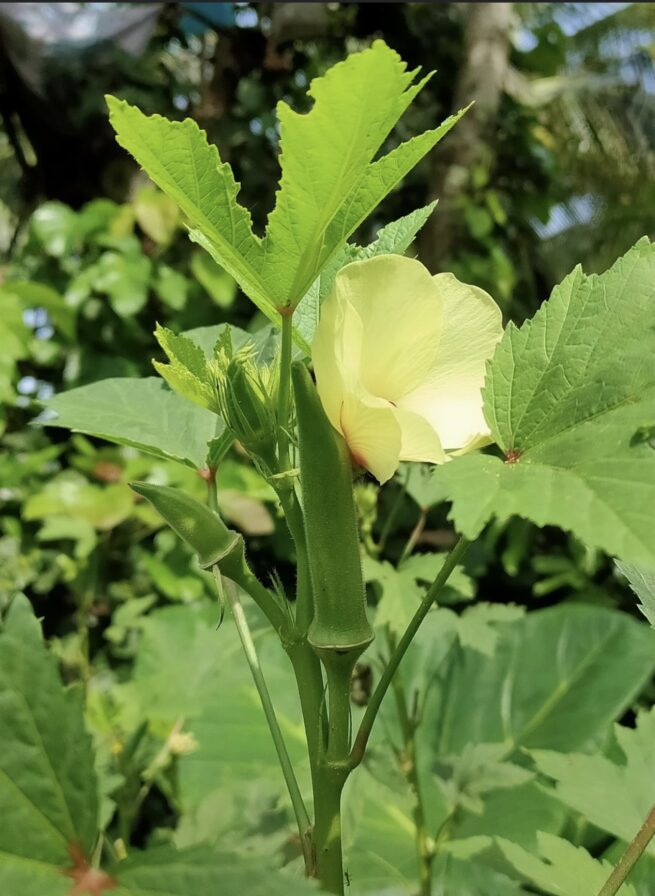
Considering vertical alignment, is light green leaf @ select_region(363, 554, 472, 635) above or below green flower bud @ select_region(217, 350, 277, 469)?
below

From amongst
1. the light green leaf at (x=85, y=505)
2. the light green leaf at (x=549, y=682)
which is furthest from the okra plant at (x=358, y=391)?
the light green leaf at (x=85, y=505)

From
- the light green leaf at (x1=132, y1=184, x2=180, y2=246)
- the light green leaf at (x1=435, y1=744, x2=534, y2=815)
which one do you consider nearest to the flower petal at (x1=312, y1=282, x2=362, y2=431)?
the light green leaf at (x1=435, y1=744, x2=534, y2=815)

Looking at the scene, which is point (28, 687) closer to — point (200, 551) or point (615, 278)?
point (200, 551)

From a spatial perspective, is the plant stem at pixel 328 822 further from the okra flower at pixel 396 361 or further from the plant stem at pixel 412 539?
the plant stem at pixel 412 539

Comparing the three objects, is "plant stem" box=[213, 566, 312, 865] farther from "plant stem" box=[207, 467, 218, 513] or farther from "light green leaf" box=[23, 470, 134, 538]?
"light green leaf" box=[23, 470, 134, 538]

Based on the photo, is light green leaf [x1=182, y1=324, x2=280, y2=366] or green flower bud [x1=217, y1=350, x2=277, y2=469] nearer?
green flower bud [x1=217, y1=350, x2=277, y2=469]

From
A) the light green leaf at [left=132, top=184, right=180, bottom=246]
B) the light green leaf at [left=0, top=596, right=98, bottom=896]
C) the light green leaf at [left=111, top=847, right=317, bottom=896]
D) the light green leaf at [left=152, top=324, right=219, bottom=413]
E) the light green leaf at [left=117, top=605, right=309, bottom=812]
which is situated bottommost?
the light green leaf at [left=117, top=605, right=309, bottom=812]

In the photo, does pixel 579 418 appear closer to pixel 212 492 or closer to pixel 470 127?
pixel 212 492
